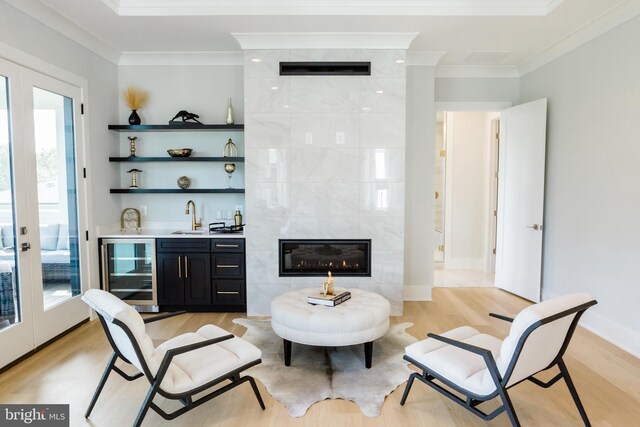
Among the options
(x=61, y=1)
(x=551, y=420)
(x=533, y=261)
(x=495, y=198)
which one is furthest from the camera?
(x=495, y=198)

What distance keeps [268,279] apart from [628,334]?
131 inches

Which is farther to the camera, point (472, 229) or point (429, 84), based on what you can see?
point (472, 229)

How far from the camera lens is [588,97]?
12.2 ft

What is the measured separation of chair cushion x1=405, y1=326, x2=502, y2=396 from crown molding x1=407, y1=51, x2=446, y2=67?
3250 mm

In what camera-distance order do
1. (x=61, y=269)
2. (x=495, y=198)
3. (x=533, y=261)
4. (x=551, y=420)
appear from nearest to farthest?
(x=551, y=420) → (x=61, y=269) → (x=533, y=261) → (x=495, y=198)

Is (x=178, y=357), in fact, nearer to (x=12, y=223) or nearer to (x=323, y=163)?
(x=12, y=223)

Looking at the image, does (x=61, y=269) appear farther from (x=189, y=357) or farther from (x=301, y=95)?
(x=301, y=95)

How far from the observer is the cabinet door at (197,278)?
164 inches

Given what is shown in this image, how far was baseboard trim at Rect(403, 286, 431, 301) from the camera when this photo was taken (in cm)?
471

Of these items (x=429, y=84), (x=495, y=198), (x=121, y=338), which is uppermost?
(x=429, y=84)

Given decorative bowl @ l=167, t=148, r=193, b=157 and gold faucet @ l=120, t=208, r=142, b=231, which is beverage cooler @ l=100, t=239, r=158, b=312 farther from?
decorative bowl @ l=167, t=148, r=193, b=157

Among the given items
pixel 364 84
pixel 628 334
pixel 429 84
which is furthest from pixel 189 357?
pixel 429 84

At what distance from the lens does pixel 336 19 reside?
3.51m

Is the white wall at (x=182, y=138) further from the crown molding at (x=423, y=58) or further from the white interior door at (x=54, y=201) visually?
the crown molding at (x=423, y=58)
